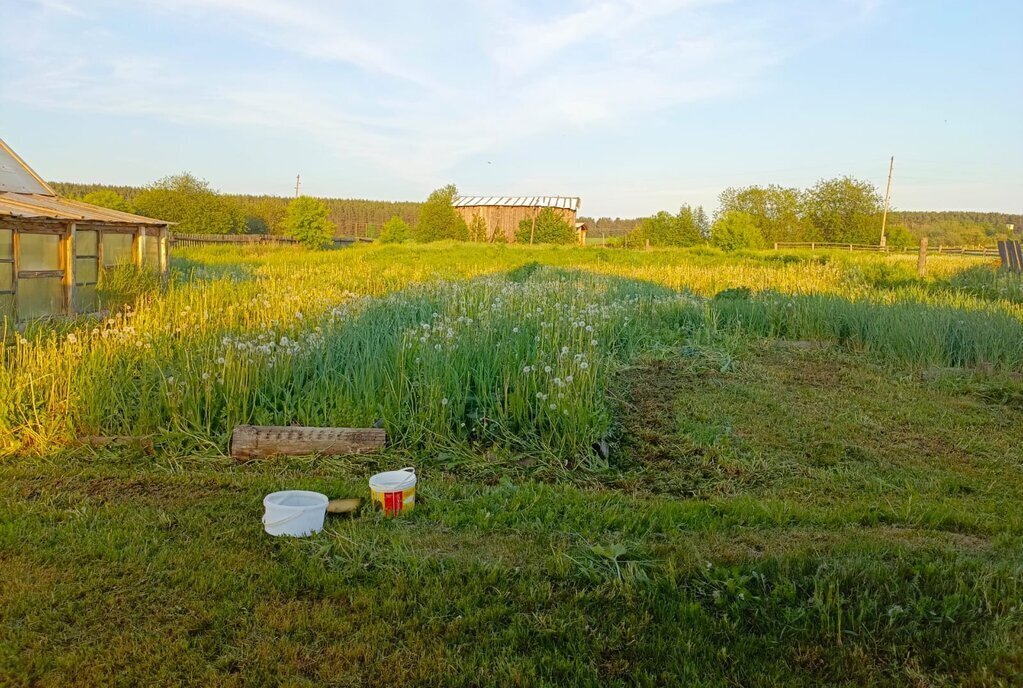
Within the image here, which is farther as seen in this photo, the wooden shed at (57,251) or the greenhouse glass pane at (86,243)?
the greenhouse glass pane at (86,243)

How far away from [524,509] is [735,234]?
39808 mm

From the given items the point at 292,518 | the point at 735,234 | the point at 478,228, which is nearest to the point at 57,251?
the point at 292,518

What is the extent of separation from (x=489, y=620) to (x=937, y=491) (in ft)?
11.1

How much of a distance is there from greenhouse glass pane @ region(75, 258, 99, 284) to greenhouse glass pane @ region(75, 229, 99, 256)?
0.39 ft

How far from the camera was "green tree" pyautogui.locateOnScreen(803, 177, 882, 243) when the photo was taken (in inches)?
2119

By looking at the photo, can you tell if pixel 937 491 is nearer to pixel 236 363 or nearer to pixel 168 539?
pixel 168 539

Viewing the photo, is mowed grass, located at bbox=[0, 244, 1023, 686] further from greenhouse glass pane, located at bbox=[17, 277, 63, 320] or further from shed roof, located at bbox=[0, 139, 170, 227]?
shed roof, located at bbox=[0, 139, 170, 227]

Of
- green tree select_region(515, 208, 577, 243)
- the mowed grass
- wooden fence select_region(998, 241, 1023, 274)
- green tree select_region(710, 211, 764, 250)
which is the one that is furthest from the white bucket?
green tree select_region(515, 208, 577, 243)

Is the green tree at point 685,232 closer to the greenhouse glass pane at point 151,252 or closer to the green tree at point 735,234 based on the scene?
the green tree at point 735,234

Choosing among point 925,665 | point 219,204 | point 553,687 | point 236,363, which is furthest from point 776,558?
point 219,204

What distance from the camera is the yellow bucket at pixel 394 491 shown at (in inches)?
160

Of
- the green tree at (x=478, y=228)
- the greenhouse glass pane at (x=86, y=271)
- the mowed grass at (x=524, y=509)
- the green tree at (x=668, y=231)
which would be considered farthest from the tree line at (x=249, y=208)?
the mowed grass at (x=524, y=509)

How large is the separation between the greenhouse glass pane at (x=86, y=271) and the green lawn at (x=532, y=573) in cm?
817

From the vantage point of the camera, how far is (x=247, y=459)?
5.20 meters
